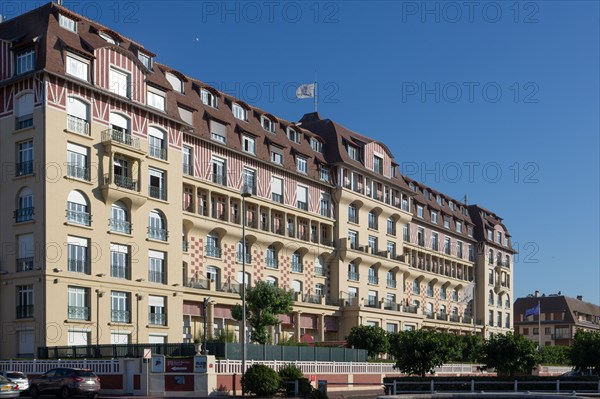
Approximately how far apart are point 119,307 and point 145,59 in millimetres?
16126

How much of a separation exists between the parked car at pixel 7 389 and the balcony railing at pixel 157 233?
52.1ft

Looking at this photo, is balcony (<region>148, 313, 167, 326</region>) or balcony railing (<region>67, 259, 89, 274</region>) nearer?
balcony railing (<region>67, 259, 89, 274</region>)

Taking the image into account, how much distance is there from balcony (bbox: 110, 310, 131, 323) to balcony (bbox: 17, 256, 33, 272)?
5.34m

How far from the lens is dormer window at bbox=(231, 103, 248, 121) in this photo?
6219cm

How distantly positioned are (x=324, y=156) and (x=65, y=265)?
31077mm

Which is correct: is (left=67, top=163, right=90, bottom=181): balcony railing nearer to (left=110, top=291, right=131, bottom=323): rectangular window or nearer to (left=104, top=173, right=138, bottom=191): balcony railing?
(left=104, top=173, right=138, bottom=191): balcony railing

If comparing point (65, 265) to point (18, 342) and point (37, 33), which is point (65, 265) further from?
point (37, 33)

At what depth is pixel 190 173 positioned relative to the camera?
5525cm

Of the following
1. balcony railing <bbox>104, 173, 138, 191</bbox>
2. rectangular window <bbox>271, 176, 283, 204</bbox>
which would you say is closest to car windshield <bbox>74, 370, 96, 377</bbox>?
balcony railing <bbox>104, 173, 138, 191</bbox>

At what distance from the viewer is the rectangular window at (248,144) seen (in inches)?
2378

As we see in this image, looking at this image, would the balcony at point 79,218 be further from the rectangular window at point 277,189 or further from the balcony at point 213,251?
the rectangular window at point 277,189

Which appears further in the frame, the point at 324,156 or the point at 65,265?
the point at 324,156

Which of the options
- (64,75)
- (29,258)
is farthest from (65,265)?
(64,75)

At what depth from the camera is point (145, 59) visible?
53219 mm
